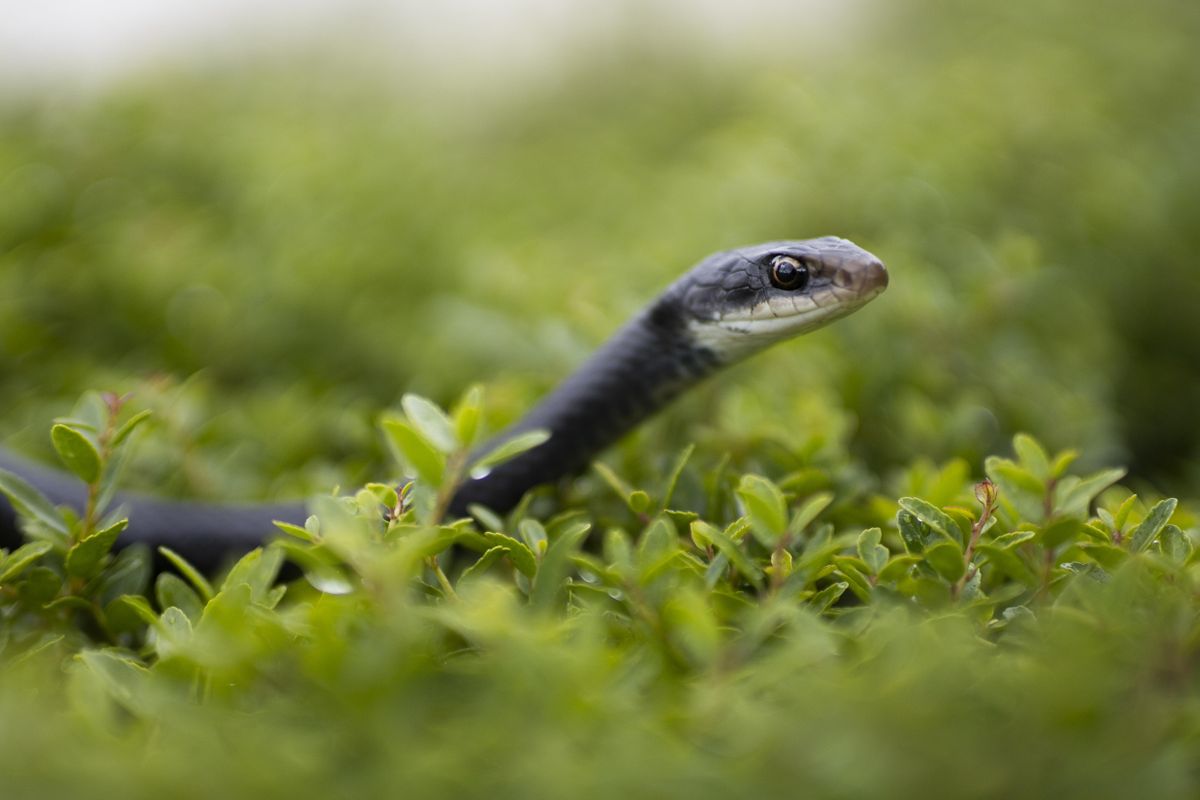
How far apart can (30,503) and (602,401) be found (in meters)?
1.42

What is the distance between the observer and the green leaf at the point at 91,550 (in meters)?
2.08

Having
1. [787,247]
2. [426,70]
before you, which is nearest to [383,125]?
[787,247]

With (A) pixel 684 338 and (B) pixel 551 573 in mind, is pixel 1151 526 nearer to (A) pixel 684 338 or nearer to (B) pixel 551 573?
(B) pixel 551 573

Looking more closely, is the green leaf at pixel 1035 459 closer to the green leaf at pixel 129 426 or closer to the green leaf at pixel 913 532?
the green leaf at pixel 913 532

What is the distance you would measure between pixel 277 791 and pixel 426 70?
11414 mm

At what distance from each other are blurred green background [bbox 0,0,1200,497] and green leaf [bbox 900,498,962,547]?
56 centimetres

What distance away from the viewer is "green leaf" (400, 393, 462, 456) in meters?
1.88

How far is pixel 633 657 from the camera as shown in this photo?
1.62 meters

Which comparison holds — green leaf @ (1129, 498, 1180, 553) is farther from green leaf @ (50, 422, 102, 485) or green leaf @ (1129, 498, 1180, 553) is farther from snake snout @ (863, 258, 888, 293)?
green leaf @ (50, 422, 102, 485)

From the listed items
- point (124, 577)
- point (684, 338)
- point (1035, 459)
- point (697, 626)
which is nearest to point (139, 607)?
point (124, 577)

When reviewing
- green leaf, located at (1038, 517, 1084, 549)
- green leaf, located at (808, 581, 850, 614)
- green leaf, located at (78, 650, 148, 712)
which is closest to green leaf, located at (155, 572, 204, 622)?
green leaf, located at (78, 650, 148, 712)

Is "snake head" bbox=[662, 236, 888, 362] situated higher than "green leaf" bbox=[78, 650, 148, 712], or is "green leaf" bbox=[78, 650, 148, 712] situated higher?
"snake head" bbox=[662, 236, 888, 362]

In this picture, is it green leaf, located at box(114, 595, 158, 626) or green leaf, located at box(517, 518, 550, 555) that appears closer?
green leaf, located at box(114, 595, 158, 626)

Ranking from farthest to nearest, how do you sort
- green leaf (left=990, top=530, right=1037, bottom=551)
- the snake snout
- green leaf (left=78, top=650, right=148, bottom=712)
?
the snake snout
green leaf (left=990, top=530, right=1037, bottom=551)
green leaf (left=78, top=650, right=148, bottom=712)
